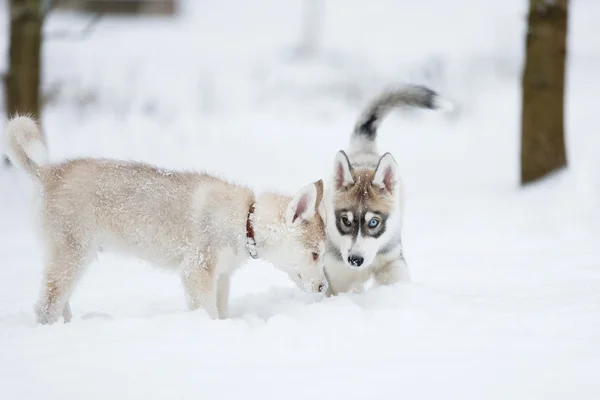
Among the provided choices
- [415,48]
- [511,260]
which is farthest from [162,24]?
[511,260]

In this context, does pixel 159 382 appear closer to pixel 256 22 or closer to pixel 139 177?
pixel 139 177

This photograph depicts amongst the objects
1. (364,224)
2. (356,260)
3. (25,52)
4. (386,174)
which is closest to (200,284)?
(356,260)

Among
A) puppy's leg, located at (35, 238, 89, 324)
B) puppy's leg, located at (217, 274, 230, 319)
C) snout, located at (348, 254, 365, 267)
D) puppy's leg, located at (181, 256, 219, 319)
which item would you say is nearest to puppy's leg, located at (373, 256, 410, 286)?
snout, located at (348, 254, 365, 267)

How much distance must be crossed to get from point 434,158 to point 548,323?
29.9 ft

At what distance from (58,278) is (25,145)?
89 centimetres

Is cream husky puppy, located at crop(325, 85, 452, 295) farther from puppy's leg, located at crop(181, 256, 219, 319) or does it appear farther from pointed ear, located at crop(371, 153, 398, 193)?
puppy's leg, located at crop(181, 256, 219, 319)

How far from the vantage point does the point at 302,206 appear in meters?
4.82

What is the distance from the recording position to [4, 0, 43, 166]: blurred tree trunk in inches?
387

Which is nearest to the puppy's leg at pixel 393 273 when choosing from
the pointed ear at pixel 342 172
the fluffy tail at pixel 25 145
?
the pointed ear at pixel 342 172

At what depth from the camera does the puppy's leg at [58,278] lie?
4.41 metres

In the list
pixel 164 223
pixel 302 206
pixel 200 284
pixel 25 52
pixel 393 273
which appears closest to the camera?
pixel 200 284

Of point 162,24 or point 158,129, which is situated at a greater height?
point 162,24

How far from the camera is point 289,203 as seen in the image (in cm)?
480

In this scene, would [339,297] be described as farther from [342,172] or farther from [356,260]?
[342,172]
